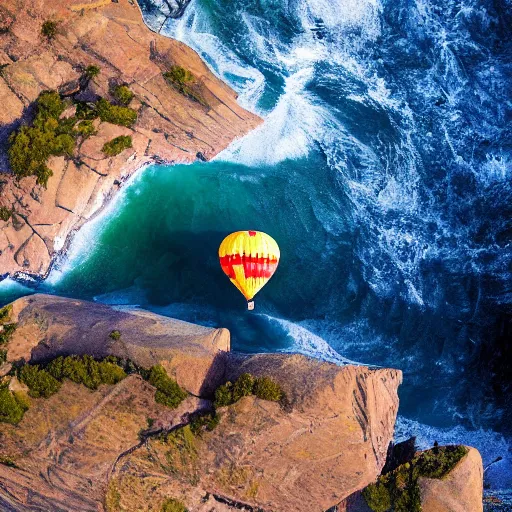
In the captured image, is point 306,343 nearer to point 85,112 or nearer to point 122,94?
point 122,94

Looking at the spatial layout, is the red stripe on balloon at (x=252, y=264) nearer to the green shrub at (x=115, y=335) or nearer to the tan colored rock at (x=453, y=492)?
the green shrub at (x=115, y=335)

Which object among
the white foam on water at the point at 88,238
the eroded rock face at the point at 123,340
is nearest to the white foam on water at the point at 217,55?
the white foam on water at the point at 88,238

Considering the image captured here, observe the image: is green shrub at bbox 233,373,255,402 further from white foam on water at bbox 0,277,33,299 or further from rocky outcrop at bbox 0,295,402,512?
white foam on water at bbox 0,277,33,299

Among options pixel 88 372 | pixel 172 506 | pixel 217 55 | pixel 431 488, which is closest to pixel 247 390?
pixel 172 506

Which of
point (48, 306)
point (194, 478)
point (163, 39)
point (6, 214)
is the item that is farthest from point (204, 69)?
point (194, 478)

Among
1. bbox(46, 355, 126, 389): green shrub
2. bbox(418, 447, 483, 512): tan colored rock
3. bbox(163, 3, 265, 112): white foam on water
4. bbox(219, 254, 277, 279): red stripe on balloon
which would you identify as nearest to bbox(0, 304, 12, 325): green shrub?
bbox(46, 355, 126, 389): green shrub
